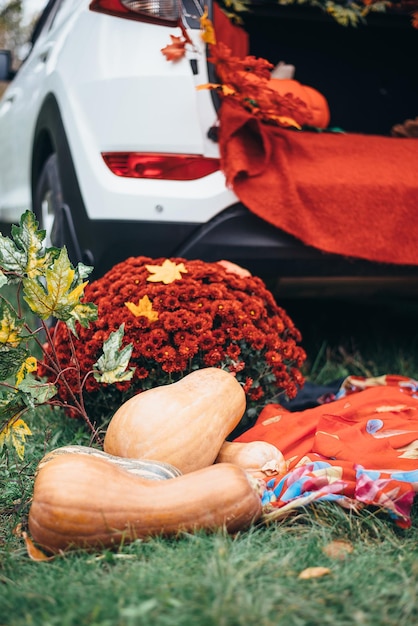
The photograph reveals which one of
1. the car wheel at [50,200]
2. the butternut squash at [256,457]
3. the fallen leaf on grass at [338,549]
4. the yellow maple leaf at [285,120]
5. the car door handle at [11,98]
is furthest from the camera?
the car door handle at [11,98]

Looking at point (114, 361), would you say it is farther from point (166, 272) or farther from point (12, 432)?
point (166, 272)

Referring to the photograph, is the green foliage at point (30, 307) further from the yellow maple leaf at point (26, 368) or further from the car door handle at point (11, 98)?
the car door handle at point (11, 98)

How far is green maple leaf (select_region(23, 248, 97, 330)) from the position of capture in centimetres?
193

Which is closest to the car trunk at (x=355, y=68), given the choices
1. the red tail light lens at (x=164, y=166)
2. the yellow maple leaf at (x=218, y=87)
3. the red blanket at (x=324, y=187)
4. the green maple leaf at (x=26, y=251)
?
the red blanket at (x=324, y=187)

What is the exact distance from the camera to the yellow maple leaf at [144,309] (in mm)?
2303

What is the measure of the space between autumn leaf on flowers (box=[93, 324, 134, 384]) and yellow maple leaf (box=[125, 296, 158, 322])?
25 cm

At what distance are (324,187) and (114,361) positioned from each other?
106cm

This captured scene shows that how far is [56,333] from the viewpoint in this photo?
2.59 meters

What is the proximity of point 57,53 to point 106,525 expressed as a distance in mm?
2259

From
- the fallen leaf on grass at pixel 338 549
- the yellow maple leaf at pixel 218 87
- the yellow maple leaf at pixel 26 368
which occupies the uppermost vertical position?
the yellow maple leaf at pixel 218 87

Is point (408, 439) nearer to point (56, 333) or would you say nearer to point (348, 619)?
point (348, 619)

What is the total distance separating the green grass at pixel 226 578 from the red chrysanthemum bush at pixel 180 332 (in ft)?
1.61

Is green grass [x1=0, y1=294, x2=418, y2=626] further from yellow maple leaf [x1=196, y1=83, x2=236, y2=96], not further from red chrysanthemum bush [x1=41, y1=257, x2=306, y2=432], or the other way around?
yellow maple leaf [x1=196, y1=83, x2=236, y2=96]

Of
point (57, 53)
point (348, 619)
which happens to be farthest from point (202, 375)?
point (57, 53)
